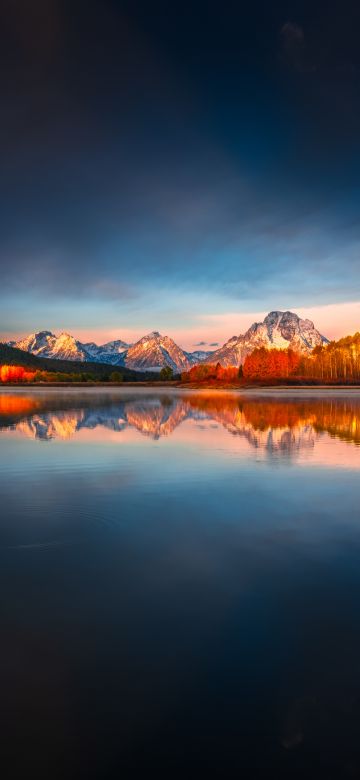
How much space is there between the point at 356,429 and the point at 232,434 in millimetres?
9690

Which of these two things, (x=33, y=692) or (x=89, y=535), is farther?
(x=89, y=535)

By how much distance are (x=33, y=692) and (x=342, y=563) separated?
6500 millimetres

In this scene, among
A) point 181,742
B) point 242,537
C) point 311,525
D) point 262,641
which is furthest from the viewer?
point 311,525

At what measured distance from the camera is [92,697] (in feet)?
19.4

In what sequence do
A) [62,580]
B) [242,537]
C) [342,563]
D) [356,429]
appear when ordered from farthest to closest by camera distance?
[356,429], [242,537], [342,563], [62,580]

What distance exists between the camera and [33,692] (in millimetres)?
6023

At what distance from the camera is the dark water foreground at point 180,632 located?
5254mm

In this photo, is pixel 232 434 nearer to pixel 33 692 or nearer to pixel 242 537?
pixel 242 537

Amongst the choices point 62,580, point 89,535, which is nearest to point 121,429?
point 89,535

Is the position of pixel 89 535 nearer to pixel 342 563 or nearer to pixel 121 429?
pixel 342 563

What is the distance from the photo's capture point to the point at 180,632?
732 centimetres

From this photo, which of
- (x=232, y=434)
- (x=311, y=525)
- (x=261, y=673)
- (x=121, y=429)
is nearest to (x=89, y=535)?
(x=311, y=525)

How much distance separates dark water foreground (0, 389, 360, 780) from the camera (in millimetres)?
5254

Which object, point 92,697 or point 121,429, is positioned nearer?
point 92,697
